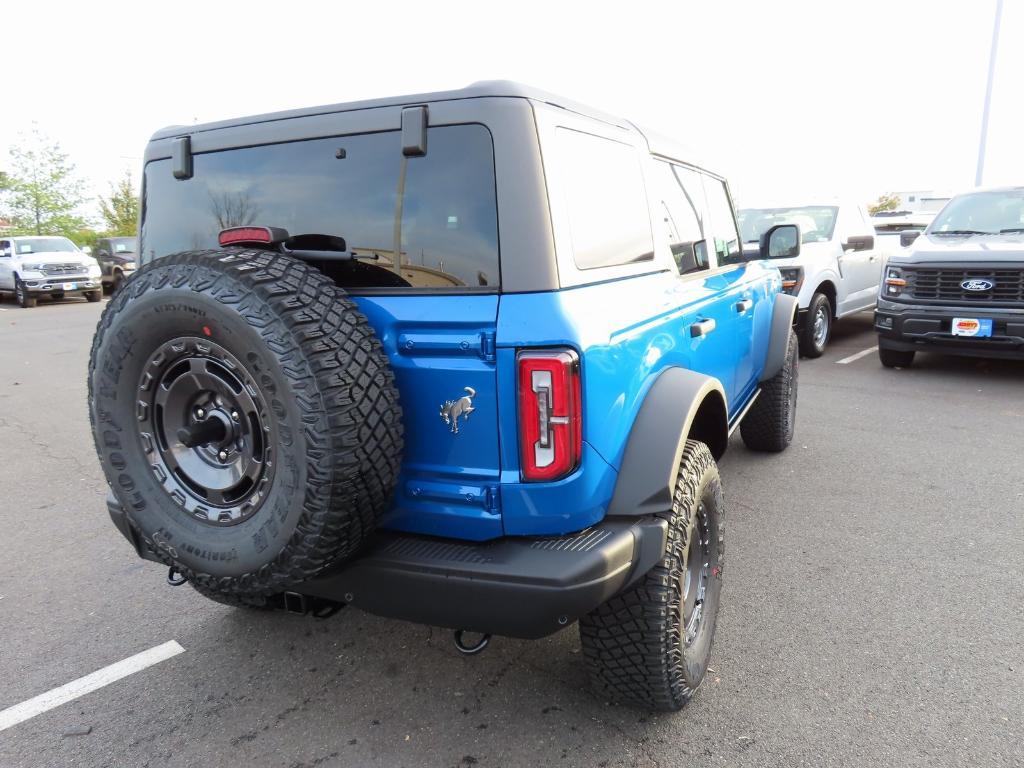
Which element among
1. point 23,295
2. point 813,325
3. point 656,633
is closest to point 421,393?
point 656,633

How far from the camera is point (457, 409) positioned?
201cm

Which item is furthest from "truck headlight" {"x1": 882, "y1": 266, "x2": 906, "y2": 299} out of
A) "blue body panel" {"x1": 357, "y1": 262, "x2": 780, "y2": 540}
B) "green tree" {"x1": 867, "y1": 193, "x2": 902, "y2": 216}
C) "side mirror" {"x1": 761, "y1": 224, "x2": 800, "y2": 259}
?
"green tree" {"x1": 867, "y1": 193, "x2": 902, "y2": 216}

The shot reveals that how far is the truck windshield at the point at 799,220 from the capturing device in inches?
349

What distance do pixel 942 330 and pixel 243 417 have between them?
729 cm

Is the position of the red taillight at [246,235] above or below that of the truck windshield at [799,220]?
above

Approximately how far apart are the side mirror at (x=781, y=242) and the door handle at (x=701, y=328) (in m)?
1.49

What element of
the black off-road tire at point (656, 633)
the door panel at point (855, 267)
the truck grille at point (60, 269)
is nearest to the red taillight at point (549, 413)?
the black off-road tire at point (656, 633)

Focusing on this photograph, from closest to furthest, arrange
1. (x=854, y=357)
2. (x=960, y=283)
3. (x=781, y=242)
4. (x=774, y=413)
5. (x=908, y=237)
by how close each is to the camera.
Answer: (x=781, y=242) → (x=774, y=413) → (x=960, y=283) → (x=908, y=237) → (x=854, y=357)

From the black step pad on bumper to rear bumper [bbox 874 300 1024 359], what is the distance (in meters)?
6.32

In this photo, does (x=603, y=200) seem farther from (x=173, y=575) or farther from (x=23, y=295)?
(x=23, y=295)

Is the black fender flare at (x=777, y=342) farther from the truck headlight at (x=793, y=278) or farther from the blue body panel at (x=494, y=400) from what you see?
the truck headlight at (x=793, y=278)

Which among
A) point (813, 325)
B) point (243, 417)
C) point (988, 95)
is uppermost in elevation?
point (988, 95)

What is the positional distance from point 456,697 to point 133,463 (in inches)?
53.5

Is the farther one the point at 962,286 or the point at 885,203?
the point at 885,203
